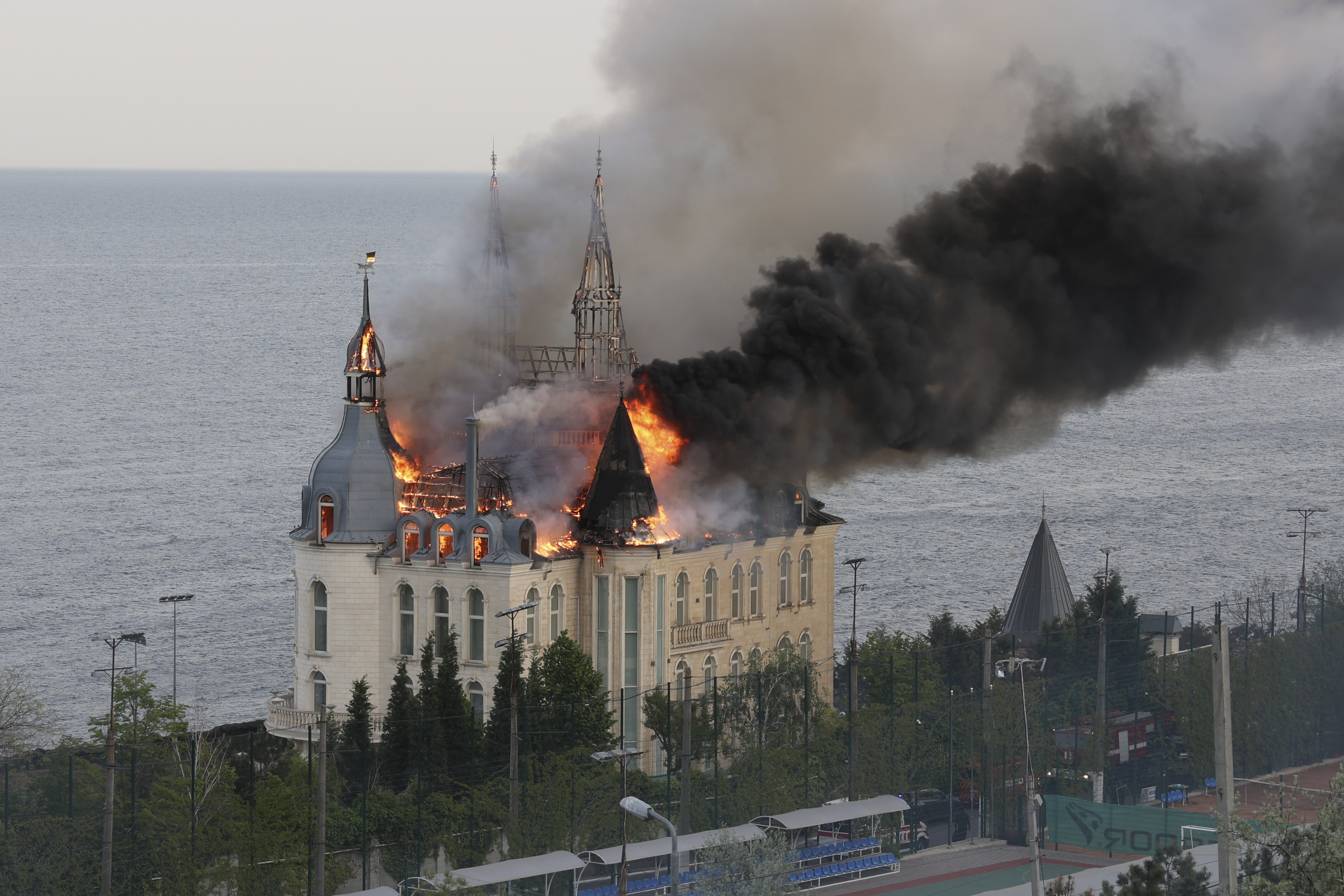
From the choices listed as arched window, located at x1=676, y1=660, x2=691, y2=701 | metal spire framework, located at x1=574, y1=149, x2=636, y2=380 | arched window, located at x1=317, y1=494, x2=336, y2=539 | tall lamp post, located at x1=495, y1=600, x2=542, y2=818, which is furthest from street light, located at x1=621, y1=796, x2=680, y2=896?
metal spire framework, located at x1=574, y1=149, x2=636, y2=380

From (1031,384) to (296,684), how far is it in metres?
35.3

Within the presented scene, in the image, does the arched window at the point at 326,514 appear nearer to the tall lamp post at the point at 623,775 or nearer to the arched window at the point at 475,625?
→ the arched window at the point at 475,625

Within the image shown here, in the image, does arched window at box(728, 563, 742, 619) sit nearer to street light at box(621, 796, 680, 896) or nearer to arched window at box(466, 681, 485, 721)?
arched window at box(466, 681, 485, 721)

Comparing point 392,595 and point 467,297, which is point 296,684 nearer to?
point 392,595

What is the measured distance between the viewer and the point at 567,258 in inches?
4688

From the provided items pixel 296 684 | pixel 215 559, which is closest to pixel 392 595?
pixel 296 684

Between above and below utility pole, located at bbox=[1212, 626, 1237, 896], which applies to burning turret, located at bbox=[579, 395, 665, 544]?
above

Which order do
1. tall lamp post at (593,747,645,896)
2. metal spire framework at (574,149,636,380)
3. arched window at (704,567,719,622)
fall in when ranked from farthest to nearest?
1. metal spire framework at (574,149,636,380)
2. arched window at (704,567,719,622)
3. tall lamp post at (593,747,645,896)

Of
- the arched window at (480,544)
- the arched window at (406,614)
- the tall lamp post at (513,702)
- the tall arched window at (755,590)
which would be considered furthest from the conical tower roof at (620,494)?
the arched window at (406,614)

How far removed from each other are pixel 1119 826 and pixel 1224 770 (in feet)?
87.6

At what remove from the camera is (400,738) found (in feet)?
258

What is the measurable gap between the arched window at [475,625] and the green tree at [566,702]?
2.96 metres

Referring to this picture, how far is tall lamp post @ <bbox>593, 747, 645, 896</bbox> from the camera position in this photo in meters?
57.6

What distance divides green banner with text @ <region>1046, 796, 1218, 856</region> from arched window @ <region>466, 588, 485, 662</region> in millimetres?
21220
